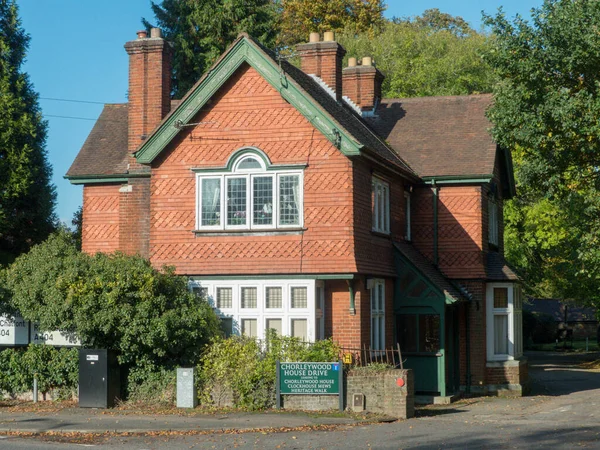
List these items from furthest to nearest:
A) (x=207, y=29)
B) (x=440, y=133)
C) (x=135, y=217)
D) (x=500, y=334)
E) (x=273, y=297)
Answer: (x=207, y=29)
(x=440, y=133)
(x=500, y=334)
(x=135, y=217)
(x=273, y=297)

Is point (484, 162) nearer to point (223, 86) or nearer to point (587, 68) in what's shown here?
point (587, 68)

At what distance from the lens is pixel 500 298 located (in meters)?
27.5

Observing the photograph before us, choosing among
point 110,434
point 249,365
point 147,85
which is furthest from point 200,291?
point 147,85

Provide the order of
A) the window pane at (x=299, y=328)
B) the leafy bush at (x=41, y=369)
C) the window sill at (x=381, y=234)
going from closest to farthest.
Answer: the leafy bush at (x=41, y=369)
the window pane at (x=299, y=328)
the window sill at (x=381, y=234)

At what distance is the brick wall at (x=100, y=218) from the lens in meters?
26.5

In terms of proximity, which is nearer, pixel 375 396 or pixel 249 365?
pixel 375 396

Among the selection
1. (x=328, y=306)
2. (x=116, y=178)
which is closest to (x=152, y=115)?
(x=116, y=178)

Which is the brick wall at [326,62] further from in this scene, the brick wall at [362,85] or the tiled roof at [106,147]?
the tiled roof at [106,147]

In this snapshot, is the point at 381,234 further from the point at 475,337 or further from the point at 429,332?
the point at 475,337

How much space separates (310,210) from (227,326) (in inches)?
137

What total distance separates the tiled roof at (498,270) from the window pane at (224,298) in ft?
26.5

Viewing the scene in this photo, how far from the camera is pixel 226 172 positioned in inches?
909

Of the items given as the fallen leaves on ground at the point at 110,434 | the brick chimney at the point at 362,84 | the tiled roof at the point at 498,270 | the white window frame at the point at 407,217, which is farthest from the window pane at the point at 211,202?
the brick chimney at the point at 362,84

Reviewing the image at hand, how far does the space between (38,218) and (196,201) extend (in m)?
16.2
